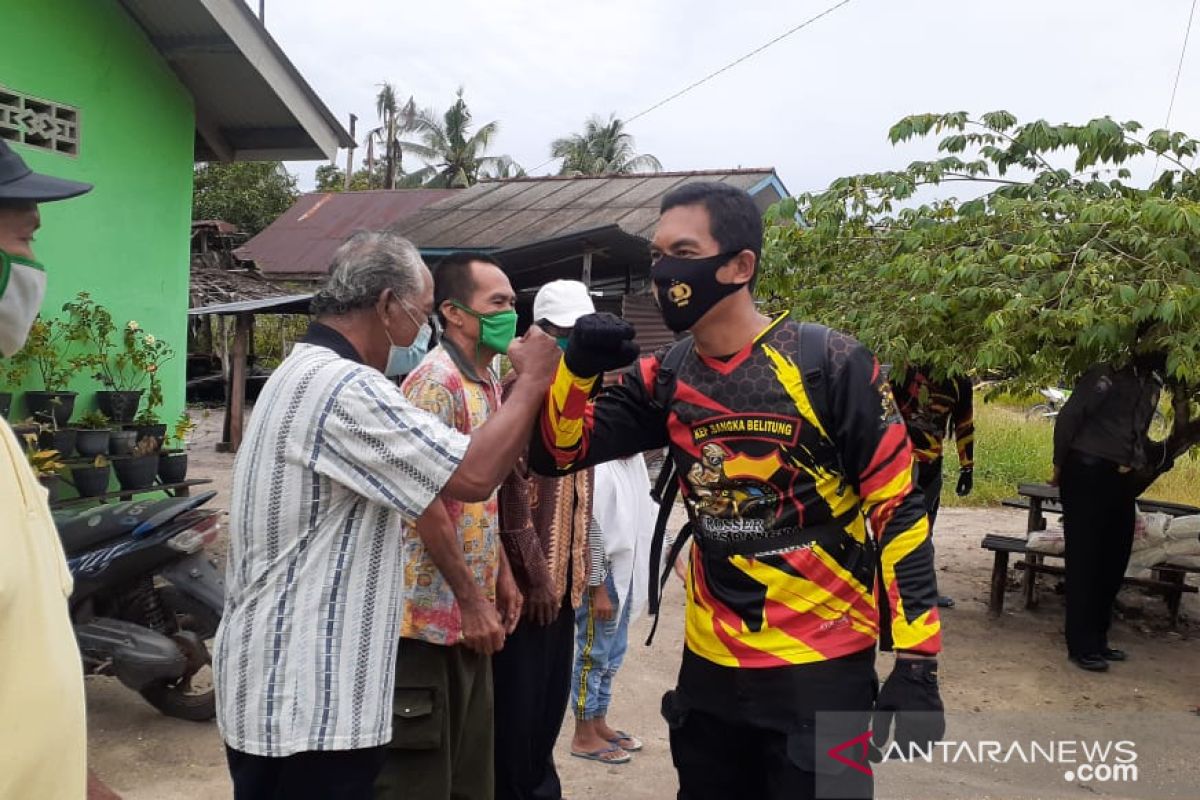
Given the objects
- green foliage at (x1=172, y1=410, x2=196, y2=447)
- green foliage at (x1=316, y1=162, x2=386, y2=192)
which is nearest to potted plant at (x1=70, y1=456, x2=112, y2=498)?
green foliage at (x1=172, y1=410, x2=196, y2=447)

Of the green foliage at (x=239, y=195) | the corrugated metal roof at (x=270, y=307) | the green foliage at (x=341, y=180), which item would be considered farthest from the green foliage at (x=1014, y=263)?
the green foliage at (x=341, y=180)

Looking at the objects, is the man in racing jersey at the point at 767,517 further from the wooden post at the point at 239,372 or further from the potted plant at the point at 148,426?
the wooden post at the point at 239,372

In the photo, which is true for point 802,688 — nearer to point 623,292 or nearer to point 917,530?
point 917,530

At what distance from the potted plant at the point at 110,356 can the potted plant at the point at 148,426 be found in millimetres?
66

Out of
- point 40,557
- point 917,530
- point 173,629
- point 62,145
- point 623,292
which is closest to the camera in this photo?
point 40,557

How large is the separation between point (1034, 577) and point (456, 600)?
18.9 feet

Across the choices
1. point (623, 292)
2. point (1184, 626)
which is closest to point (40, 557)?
point (1184, 626)

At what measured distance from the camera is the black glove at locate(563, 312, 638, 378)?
2.25 meters

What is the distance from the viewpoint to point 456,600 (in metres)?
2.78

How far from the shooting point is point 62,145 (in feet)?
22.0

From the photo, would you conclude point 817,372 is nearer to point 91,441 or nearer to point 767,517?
point 767,517

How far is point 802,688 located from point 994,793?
2.60m

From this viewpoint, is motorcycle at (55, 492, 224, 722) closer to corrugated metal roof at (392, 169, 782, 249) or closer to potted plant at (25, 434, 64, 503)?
potted plant at (25, 434, 64, 503)

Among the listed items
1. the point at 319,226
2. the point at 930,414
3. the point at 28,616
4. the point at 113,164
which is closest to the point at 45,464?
the point at 113,164
